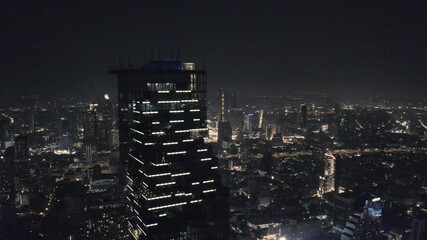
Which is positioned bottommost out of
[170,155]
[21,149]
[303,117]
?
[21,149]

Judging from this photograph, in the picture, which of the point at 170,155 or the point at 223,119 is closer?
the point at 170,155

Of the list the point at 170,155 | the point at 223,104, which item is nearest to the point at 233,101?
the point at 223,104

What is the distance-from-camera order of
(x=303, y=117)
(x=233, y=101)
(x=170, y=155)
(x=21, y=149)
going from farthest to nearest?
(x=233, y=101)
(x=303, y=117)
(x=21, y=149)
(x=170, y=155)

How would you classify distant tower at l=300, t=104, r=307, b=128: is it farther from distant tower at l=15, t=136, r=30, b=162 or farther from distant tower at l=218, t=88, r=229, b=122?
distant tower at l=15, t=136, r=30, b=162

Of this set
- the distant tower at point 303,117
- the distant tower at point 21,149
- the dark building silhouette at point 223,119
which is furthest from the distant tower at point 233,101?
the distant tower at point 21,149

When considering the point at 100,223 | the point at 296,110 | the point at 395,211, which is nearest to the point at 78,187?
the point at 100,223

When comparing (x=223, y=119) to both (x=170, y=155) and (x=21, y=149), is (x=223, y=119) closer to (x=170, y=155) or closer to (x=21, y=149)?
(x=21, y=149)

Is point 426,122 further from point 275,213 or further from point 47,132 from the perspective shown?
point 47,132

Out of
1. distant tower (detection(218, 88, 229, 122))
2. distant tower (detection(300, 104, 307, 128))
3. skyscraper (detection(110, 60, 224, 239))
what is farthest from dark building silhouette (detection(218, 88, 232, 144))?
skyscraper (detection(110, 60, 224, 239))
